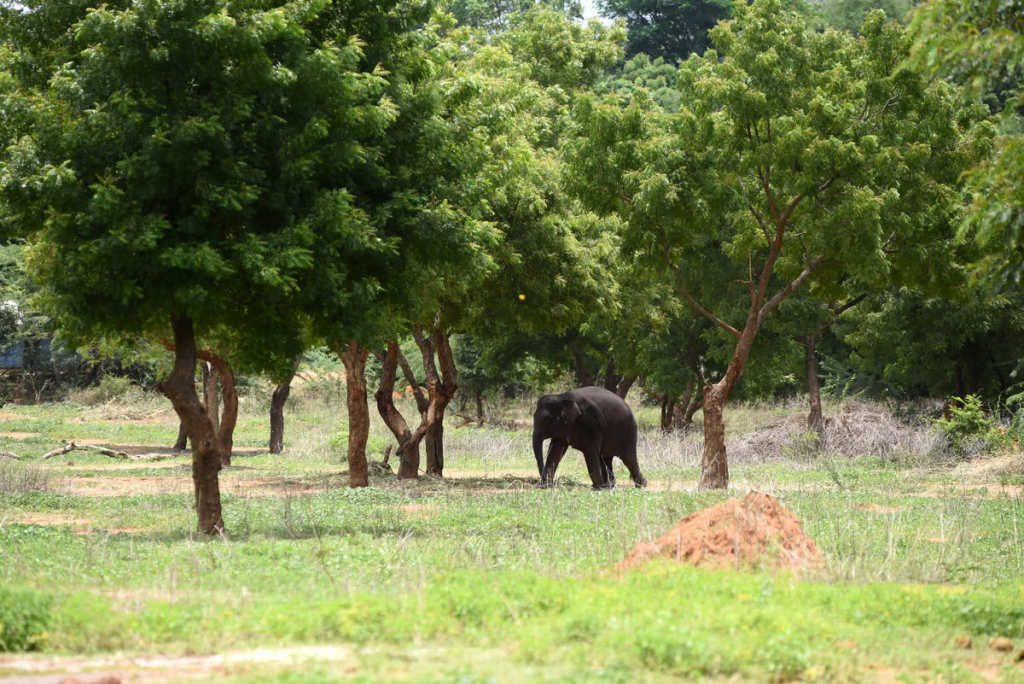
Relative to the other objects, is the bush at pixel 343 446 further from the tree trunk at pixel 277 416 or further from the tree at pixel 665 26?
the tree at pixel 665 26

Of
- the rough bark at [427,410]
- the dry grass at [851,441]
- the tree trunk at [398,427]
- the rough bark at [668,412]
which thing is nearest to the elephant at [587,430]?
the rough bark at [427,410]

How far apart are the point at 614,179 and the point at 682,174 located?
121cm

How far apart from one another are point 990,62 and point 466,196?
315 inches

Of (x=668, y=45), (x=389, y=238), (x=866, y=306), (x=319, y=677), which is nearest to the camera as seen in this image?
(x=319, y=677)

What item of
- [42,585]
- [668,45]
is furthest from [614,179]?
[668,45]

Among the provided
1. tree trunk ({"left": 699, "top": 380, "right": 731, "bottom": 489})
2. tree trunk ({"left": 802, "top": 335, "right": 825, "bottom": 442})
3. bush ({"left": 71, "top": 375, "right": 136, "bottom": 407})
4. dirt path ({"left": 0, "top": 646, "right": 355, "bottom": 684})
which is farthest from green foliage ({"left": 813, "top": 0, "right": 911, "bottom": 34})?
dirt path ({"left": 0, "top": 646, "right": 355, "bottom": 684})

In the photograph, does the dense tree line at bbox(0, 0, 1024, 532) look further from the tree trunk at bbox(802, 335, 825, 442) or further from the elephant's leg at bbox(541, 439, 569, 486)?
the elephant's leg at bbox(541, 439, 569, 486)

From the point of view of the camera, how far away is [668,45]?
6025cm

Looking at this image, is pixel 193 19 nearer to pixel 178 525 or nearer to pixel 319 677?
pixel 178 525

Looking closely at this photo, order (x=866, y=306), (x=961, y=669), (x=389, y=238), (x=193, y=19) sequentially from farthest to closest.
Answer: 1. (x=866, y=306)
2. (x=389, y=238)
3. (x=193, y=19)
4. (x=961, y=669)

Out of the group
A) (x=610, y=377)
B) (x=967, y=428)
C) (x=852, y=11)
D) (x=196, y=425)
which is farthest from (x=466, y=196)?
(x=852, y=11)

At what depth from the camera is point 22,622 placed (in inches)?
298

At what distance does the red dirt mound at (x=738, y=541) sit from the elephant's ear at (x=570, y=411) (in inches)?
414

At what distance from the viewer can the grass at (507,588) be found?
730 cm
